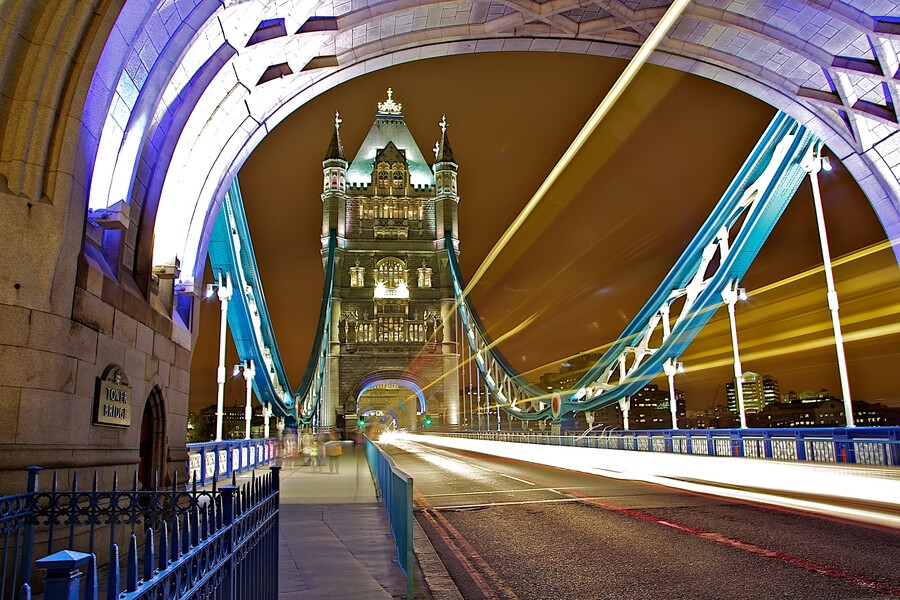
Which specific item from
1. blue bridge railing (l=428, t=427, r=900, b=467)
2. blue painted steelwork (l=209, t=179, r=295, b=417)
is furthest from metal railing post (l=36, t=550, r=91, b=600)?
blue painted steelwork (l=209, t=179, r=295, b=417)

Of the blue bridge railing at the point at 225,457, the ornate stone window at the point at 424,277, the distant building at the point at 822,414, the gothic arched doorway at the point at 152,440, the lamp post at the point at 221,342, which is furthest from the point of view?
the distant building at the point at 822,414

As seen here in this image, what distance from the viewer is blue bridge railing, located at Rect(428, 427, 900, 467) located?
13797 millimetres

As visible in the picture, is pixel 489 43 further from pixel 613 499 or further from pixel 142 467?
pixel 142 467

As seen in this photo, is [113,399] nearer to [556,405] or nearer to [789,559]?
[789,559]

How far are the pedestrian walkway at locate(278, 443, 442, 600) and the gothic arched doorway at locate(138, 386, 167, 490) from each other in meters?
1.93

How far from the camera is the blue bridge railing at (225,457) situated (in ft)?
48.3

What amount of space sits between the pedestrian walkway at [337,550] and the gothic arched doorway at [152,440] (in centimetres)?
193

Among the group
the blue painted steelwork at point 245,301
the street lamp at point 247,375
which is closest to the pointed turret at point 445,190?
the blue painted steelwork at point 245,301

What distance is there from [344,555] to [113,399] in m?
3.01

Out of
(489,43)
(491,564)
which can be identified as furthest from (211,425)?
(491,564)

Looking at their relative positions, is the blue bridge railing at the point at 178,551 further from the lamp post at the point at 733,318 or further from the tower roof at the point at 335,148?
the tower roof at the point at 335,148

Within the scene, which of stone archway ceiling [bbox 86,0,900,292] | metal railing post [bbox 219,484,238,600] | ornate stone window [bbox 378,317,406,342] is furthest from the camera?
ornate stone window [bbox 378,317,406,342]

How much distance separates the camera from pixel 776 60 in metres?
17.0

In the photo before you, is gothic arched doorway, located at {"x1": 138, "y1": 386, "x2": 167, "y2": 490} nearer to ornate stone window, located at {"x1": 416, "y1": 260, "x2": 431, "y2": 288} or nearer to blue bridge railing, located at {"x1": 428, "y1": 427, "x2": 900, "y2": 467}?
blue bridge railing, located at {"x1": 428, "y1": 427, "x2": 900, "y2": 467}
